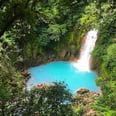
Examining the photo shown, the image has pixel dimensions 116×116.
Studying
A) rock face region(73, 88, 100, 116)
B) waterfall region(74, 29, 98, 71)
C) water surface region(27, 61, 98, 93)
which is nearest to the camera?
rock face region(73, 88, 100, 116)

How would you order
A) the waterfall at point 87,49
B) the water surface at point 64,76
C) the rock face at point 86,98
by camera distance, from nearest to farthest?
the rock face at point 86,98
the water surface at point 64,76
the waterfall at point 87,49

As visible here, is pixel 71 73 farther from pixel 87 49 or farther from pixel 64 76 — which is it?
pixel 87 49

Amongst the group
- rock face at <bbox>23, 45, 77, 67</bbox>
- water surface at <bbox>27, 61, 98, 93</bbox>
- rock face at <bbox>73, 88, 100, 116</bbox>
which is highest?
rock face at <bbox>23, 45, 77, 67</bbox>

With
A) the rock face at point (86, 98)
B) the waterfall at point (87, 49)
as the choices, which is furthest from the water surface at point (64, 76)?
the waterfall at point (87, 49)

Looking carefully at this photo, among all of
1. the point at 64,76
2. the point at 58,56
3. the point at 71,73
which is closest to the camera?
the point at 64,76

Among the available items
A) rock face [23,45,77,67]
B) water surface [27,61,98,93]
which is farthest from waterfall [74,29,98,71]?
water surface [27,61,98,93]

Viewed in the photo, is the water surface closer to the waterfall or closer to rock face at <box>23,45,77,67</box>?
rock face at <box>23,45,77,67</box>

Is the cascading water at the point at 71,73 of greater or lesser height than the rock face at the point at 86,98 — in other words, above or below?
above

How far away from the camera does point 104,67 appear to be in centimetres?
1412

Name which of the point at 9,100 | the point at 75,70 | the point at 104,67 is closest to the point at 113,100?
the point at 9,100

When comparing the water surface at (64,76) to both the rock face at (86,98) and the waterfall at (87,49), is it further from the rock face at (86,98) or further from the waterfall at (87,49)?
the waterfall at (87,49)

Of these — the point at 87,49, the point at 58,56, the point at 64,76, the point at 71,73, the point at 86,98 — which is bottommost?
the point at 86,98

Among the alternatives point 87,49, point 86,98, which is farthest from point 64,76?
point 87,49

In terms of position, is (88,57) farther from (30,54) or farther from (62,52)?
(30,54)
